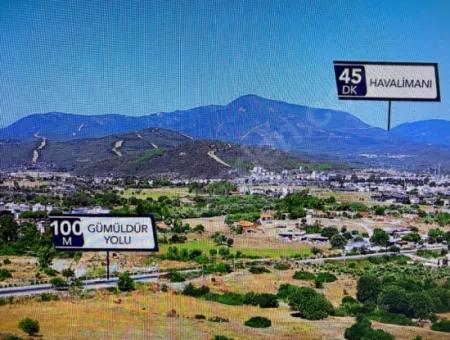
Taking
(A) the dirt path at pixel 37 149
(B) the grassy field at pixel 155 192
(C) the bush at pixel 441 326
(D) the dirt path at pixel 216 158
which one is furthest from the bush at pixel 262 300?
(A) the dirt path at pixel 37 149

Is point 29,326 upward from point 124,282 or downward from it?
downward

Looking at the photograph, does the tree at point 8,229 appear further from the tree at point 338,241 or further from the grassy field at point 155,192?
the tree at point 338,241

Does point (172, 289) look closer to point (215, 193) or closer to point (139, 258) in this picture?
point (139, 258)

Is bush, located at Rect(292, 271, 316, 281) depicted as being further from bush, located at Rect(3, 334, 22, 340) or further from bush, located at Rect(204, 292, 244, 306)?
bush, located at Rect(3, 334, 22, 340)

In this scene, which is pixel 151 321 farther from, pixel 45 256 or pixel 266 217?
pixel 266 217

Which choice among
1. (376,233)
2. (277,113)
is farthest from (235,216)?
(376,233)

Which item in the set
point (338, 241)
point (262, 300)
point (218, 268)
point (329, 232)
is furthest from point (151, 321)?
point (338, 241)
